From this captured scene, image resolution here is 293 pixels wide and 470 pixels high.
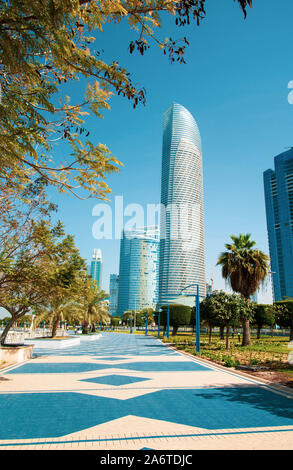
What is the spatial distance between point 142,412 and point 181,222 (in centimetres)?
17991

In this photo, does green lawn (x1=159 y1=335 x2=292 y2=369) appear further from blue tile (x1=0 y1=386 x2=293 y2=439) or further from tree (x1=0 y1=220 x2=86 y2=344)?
tree (x1=0 y1=220 x2=86 y2=344)

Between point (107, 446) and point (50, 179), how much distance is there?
5.73 m

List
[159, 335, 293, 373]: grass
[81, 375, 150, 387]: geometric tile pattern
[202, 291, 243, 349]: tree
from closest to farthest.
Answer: [81, 375, 150, 387]: geometric tile pattern → [159, 335, 293, 373]: grass → [202, 291, 243, 349]: tree

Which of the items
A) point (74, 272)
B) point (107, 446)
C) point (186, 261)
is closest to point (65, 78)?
point (107, 446)

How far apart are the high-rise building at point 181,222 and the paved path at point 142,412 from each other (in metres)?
160

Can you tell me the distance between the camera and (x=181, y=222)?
18512 cm

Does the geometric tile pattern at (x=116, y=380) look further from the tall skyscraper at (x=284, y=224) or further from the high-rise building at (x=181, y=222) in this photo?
the tall skyscraper at (x=284, y=224)

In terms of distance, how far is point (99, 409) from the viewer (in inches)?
286

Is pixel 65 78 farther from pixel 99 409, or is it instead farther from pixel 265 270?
pixel 265 270

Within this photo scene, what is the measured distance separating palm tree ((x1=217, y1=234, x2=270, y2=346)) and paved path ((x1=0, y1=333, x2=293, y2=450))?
641 inches

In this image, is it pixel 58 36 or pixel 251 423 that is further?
pixel 251 423

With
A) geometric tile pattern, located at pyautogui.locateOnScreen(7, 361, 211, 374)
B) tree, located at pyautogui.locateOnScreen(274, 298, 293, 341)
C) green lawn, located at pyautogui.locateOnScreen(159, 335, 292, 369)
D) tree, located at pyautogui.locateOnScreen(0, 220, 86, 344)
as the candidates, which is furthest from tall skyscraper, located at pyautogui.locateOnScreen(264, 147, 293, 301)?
tree, located at pyautogui.locateOnScreen(0, 220, 86, 344)

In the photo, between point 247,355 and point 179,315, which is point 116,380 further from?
point 179,315

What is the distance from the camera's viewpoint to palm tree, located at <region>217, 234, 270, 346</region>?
88.9 ft
